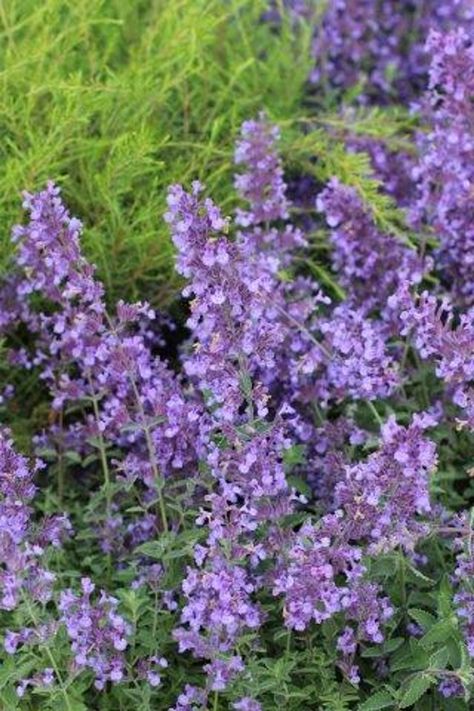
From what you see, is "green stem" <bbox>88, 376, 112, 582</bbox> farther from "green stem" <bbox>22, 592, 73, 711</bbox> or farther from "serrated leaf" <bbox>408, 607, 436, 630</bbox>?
"serrated leaf" <bbox>408, 607, 436, 630</bbox>

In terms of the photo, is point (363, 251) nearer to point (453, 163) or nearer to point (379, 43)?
point (453, 163)

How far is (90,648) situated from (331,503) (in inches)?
22.4

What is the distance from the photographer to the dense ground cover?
6.29 ft

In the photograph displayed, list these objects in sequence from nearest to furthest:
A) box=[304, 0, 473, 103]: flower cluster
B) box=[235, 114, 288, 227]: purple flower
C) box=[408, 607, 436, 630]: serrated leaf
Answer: box=[408, 607, 436, 630]: serrated leaf, box=[235, 114, 288, 227]: purple flower, box=[304, 0, 473, 103]: flower cluster

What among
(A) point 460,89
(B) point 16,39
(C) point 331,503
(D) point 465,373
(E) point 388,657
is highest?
(B) point 16,39

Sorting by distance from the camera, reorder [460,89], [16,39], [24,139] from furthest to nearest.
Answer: [16,39], [24,139], [460,89]

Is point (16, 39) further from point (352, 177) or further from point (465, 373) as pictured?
point (465, 373)

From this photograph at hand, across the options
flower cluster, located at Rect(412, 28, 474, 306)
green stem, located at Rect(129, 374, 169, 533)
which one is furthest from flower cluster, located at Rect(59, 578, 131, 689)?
flower cluster, located at Rect(412, 28, 474, 306)

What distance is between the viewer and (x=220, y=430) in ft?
6.70

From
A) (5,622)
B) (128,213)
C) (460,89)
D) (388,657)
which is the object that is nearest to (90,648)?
(5,622)

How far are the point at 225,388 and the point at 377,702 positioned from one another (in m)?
0.53

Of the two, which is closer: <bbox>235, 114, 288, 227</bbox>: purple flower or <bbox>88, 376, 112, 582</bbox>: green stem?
<bbox>88, 376, 112, 582</bbox>: green stem

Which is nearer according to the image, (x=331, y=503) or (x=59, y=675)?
(x=59, y=675)

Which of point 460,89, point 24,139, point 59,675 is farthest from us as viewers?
point 24,139
